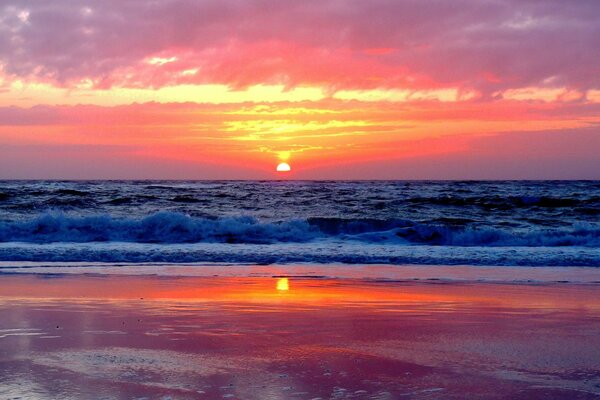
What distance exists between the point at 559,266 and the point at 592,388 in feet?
32.6

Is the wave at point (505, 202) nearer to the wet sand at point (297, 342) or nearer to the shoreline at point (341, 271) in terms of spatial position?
the shoreline at point (341, 271)

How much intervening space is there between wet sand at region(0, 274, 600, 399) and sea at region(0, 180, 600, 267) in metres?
5.09

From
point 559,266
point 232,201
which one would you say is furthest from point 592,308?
point 232,201

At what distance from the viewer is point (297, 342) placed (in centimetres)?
647

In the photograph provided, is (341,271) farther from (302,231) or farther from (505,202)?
(505,202)

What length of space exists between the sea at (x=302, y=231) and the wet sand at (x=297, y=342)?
5086 mm

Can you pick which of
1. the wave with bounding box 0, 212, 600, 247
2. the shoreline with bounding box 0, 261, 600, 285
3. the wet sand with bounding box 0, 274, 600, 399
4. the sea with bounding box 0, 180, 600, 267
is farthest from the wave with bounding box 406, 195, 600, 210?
the wet sand with bounding box 0, 274, 600, 399

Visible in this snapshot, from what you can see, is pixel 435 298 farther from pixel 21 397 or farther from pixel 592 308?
pixel 21 397

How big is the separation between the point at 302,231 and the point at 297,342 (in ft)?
52.7

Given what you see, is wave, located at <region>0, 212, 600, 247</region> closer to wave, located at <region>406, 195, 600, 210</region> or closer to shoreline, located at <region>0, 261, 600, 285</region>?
shoreline, located at <region>0, 261, 600, 285</region>

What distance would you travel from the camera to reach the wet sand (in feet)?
16.3

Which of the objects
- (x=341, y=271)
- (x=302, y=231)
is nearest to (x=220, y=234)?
(x=302, y=231)

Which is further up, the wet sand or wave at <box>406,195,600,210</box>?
wave at <box>406,195,600,210</box>

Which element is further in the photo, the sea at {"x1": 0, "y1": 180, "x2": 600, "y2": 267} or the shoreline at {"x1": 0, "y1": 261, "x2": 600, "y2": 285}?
the sea at {"x1": 0, "y1": 180, "x2": 600, "y2": 267}
